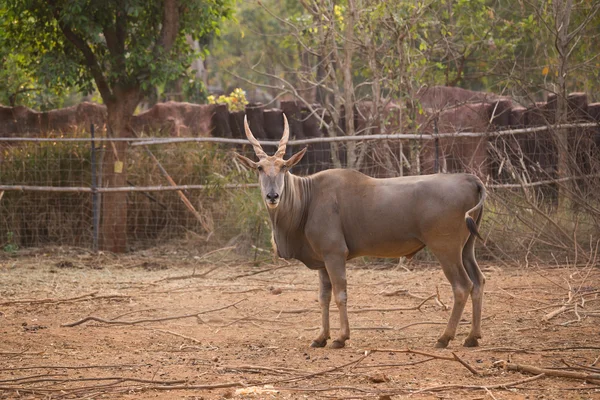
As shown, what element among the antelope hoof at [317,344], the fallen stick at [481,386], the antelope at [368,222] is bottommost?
the antelope hoof at [317,344]

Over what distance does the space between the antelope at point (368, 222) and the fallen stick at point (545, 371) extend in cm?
89

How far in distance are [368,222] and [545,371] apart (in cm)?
203

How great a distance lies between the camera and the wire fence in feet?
32.4

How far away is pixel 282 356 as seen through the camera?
5.96m

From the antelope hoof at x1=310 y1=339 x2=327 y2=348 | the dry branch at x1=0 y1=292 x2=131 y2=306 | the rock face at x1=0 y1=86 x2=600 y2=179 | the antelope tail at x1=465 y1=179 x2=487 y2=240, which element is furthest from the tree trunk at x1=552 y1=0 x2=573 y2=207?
the dry branch at x1=0 y1=292 x2=131 y2=306

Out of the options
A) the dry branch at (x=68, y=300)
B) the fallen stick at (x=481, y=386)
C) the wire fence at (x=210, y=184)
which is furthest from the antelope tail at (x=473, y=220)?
the dry branch at (x=68, y=300)

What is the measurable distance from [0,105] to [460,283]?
11.3 m

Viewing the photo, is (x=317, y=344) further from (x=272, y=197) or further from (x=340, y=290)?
(x=272, y=197)

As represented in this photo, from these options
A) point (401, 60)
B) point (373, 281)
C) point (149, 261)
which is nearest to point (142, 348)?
point (373, 281)

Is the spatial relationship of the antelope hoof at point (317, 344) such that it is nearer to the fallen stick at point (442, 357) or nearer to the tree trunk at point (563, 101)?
the fallen stick at point (442, 357)

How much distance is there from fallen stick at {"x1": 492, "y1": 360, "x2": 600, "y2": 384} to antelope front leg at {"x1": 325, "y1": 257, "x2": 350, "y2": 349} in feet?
4.63

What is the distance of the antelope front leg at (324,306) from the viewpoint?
6.38m

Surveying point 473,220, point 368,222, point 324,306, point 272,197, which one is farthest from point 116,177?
point 473,220

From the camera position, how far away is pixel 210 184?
11.8m
